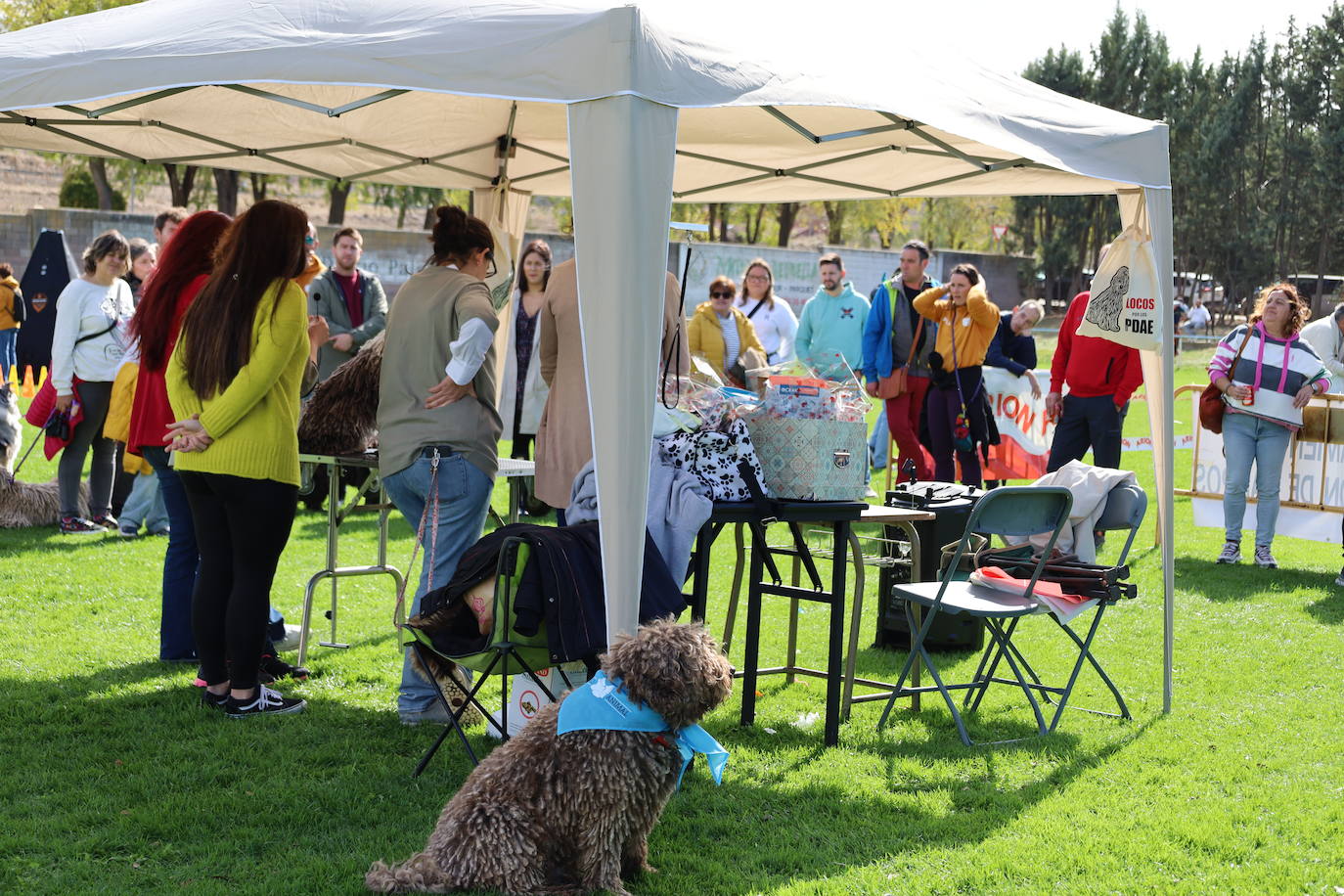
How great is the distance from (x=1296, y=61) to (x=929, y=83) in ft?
145

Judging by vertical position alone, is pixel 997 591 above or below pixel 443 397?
below

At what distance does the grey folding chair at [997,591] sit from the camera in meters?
4.92

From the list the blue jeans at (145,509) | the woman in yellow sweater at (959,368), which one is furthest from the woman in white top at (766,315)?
the blue jeans at (145,509)

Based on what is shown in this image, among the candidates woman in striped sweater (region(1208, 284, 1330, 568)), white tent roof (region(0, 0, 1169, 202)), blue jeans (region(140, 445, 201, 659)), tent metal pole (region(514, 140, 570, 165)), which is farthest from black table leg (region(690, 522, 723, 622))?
woman in striped sweater (region(1208, 284, 1330, 568))

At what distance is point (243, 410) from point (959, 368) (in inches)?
250

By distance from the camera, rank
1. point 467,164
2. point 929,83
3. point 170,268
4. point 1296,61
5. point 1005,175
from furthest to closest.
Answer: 1. point 1296,61
2. point 467,164
3. point 1005,175
4. point 170,268
5. point 929,83

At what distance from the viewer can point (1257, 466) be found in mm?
8977

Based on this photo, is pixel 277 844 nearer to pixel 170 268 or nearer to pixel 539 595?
pixel 539 595

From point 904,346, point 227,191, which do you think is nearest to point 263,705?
point 904,346

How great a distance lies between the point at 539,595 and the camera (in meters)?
3.99

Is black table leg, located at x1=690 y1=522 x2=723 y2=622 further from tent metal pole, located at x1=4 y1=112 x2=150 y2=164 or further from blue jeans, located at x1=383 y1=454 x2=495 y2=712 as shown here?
tent metal pole, located at x1=4 y1=112 x2=150 y2=164

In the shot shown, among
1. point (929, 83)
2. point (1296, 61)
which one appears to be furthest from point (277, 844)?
point (1296, 61)

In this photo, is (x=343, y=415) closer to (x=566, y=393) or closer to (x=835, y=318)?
(x=566, y=393)

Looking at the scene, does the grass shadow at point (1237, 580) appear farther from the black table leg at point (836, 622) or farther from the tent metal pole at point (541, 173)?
the tent metal pole at point (541, 173)
